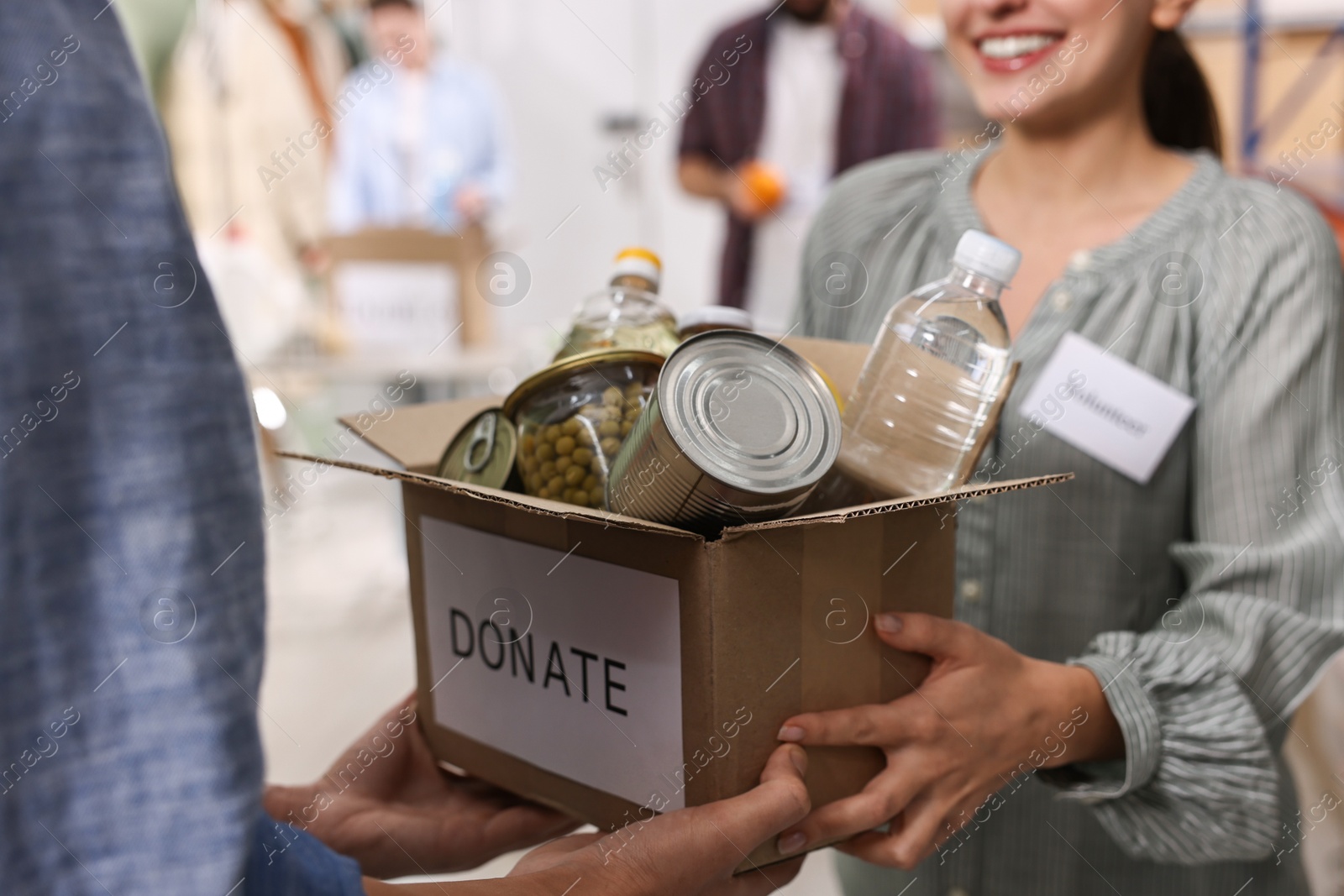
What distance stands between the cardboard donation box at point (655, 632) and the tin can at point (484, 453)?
2 centimetres

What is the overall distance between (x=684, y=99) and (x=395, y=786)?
4.44 metres

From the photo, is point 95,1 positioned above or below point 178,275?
above

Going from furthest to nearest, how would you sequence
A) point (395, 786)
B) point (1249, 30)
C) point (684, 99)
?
1. point (684, 99)
2. point (1249, 30)
3. point (395, 786)

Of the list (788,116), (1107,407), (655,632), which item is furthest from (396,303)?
(655,632)

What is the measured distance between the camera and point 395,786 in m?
0.95

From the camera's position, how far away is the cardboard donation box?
680 millimetres

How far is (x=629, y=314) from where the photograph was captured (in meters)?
0.92

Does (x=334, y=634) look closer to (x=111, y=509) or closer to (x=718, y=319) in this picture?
(x=718, y=319)

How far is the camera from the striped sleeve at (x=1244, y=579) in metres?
0.89

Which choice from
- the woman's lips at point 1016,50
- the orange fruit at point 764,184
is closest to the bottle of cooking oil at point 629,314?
the woman's lips at point 1016,50

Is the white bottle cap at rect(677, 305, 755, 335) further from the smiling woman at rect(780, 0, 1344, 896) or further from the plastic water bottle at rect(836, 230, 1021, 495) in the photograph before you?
the smiling woman at rect(780, 0, 1344, 896)

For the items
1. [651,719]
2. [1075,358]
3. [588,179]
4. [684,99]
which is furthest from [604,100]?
[651,719]

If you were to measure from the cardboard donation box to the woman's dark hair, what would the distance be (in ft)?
1.93

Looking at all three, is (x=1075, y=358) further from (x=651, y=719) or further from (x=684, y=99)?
(x=684, y=99)
